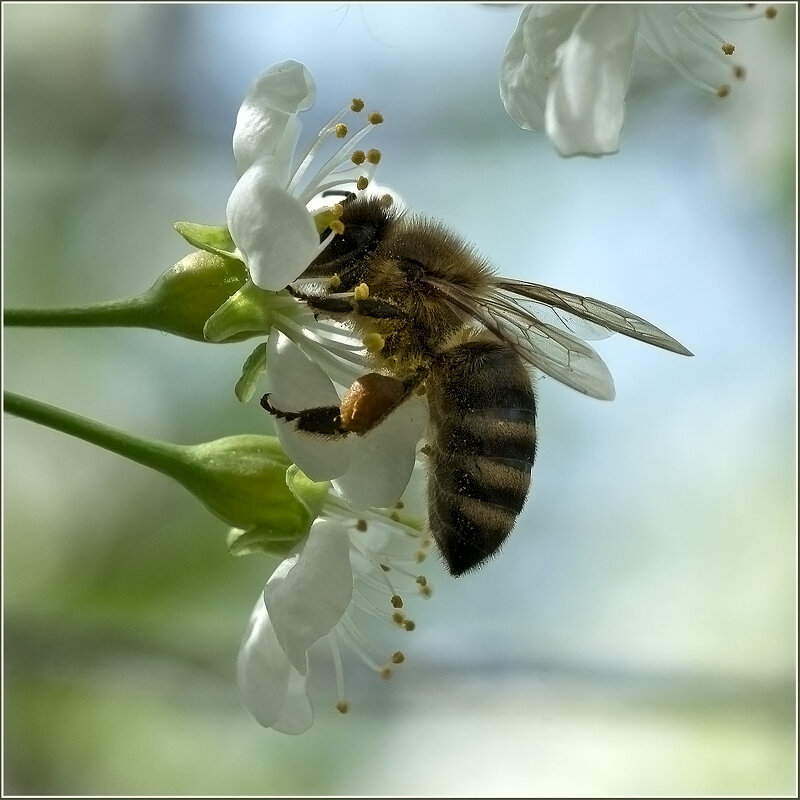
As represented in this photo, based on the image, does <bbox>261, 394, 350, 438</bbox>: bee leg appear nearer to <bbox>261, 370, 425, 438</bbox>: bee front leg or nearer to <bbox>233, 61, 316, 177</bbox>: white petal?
<bbox>261, 370, 425, 438</bbox>: bee front leg

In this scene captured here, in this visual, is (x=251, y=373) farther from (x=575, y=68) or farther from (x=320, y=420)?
(x=575, y=68)

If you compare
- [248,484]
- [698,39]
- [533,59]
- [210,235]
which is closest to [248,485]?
[248,484]

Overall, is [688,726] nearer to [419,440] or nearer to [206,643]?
[206,643]

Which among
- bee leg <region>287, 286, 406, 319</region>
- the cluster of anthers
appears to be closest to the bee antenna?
bee leg <region>287, 286, 406, 319</region>

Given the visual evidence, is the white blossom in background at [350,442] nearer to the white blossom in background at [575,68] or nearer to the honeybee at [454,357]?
the honeybee at [454,357]

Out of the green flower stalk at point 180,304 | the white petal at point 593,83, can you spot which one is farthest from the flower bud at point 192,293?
the white petal at point 593,83

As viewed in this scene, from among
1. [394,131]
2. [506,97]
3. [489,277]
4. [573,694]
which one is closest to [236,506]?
[489,277]
